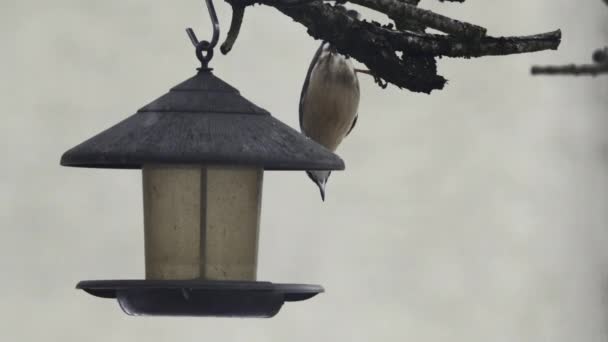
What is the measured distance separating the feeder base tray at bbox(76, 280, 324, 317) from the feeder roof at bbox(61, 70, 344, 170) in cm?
31

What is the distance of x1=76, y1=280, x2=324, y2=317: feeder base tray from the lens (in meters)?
3.53

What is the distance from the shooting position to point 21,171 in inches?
384

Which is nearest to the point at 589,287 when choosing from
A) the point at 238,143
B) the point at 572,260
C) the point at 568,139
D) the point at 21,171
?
the point at 572,260

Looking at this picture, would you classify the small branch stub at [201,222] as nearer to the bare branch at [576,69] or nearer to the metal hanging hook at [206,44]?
the metal hanging hook at [206,44]

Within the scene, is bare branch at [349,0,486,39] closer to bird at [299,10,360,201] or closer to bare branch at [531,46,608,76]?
bird at [299,10,360,201]

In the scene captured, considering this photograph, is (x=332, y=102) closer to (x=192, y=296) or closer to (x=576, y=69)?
(x=192, y=296)

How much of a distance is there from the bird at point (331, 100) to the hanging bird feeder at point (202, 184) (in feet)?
4.20

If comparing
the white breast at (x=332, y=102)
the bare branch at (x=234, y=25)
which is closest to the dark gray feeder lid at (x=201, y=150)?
the bare branch at (x=234, y=25)

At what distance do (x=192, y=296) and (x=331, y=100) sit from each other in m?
1.73

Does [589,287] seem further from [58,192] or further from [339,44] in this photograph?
[339,44]

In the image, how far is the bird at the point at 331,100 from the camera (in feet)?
16.7

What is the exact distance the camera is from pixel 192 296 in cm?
355

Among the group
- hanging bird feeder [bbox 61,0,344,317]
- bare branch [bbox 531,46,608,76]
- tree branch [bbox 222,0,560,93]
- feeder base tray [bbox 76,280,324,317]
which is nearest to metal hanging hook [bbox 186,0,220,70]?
hanging bird feeder [bbox 61,0,344,317]

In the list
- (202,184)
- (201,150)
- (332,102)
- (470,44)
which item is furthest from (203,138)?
(332,102)
